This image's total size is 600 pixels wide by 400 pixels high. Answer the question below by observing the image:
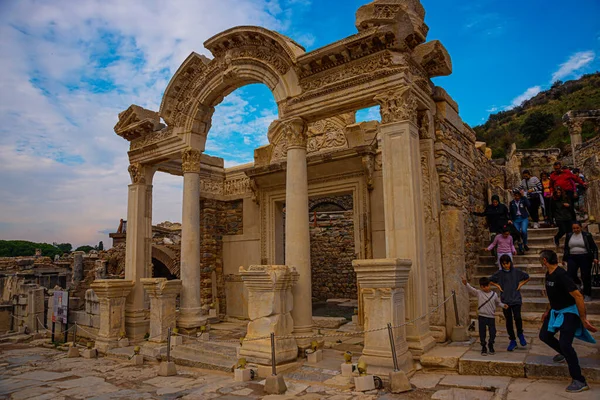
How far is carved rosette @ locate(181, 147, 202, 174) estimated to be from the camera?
10375 mm

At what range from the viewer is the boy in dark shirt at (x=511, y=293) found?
6.05 meters

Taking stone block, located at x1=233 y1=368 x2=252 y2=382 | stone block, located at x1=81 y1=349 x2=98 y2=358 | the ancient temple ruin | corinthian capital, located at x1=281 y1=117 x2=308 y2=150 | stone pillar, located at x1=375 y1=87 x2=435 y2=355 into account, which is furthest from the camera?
stone block, located at x1=81 y1=349 x2=98 y2=358

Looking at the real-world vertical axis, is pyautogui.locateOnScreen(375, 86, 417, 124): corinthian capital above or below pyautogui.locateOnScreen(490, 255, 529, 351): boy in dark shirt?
above

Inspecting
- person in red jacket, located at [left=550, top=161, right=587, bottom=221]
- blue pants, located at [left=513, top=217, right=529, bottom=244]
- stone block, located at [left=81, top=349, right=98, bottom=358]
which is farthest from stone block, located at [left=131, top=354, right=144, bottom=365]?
person in red jacket, located at [left=550, top=161, right=587, bottom=221]

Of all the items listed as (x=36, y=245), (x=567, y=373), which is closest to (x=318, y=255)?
(x=567, y=373)

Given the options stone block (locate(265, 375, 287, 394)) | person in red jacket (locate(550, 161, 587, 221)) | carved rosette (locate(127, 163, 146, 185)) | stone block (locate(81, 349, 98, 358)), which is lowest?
stone block (locate(81, 349, 98, 358))

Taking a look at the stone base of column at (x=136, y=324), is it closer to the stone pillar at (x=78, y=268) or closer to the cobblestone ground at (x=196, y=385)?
the cobblestone ground at (x=196, y=385)

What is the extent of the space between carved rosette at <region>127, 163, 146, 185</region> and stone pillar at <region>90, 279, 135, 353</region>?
2712 millimetres

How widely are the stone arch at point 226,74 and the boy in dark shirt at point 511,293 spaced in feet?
15.9

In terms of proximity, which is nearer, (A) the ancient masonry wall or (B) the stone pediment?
(B) the stone pediment

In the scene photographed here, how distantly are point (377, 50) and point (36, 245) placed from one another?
63986mm

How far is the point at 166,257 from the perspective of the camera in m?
18.5

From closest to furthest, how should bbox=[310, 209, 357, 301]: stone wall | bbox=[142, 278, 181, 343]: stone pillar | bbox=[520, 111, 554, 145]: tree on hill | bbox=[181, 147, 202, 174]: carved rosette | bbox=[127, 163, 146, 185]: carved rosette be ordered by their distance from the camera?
bbox=[142, 278, 181, 343]: stone pillar < bbox=[181, 147, 202, 174]: carved rosette < bbox=[127, 163, 146, 185]: carved rosette < bbox=[310, 209, 357, 301]: stone wall < bbox=[520, 111, 554, 145]: tree on hill

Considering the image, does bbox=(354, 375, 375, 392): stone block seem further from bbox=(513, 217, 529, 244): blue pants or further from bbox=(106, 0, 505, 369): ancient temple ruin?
bbox=(513, 217, 529, 244): blue pants
